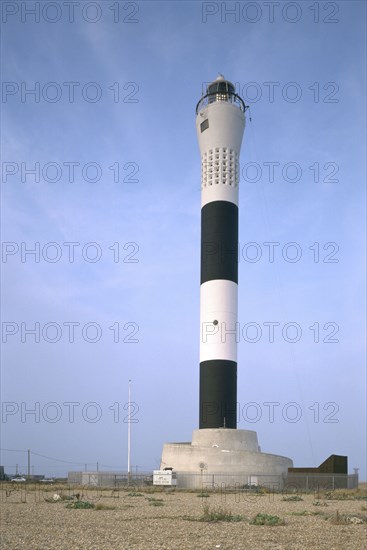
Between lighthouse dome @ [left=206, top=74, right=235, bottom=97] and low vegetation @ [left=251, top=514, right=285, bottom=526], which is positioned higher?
lighthouse dome @ [left=206, top=74, right=235, bottom=97]

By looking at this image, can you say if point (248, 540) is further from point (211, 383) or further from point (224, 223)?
point (224, 223)

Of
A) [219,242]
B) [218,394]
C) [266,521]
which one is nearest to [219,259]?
[219,242]

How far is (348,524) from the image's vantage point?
1956 cm

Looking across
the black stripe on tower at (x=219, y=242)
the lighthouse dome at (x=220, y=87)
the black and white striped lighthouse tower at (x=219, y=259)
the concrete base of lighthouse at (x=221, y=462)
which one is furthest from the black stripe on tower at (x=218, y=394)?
the lighthouse dome at (x=220, y=87)

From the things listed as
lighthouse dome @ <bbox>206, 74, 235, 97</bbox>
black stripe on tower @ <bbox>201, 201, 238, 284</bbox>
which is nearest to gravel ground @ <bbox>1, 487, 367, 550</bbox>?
black stripe on tower @ <bbox>201, 201, 238, 284</bbox>

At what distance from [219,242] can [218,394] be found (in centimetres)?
1167

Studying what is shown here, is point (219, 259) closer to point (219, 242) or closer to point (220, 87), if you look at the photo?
point (219, 242)

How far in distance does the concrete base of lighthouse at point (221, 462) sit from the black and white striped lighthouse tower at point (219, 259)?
140cm

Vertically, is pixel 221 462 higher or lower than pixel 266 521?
lower

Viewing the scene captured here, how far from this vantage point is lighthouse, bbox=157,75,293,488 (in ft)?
152

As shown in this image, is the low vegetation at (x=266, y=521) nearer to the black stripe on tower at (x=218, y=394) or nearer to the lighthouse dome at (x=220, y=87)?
the black stripe on tower at (x=218, y=394)

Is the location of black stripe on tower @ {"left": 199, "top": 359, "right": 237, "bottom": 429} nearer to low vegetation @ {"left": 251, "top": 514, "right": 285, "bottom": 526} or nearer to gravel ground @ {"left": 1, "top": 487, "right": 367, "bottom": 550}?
gravel ground @ {"left": 1, "top": 487, "right": 367, "bottom": 550}

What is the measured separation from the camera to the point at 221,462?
4612cm

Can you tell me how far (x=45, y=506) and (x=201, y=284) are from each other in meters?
27.7
